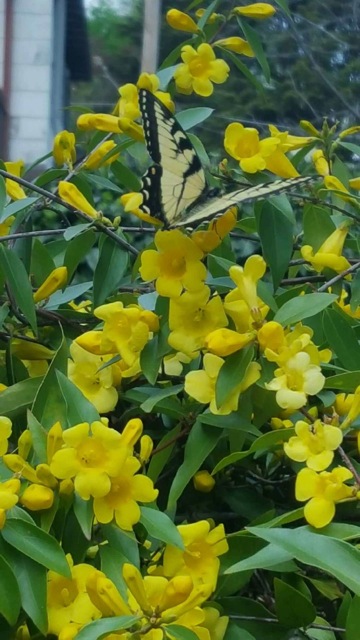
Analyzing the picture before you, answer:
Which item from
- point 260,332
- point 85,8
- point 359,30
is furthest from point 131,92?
point 85,8

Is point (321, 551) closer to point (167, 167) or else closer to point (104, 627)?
point (104, 627)

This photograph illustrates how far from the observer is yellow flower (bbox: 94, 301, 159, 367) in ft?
2.03

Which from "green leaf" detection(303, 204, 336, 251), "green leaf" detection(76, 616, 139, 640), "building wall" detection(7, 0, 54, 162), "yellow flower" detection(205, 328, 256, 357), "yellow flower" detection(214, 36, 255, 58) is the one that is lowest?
"building wall" detection(7, 0, 54, 162)

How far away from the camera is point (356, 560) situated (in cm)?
46

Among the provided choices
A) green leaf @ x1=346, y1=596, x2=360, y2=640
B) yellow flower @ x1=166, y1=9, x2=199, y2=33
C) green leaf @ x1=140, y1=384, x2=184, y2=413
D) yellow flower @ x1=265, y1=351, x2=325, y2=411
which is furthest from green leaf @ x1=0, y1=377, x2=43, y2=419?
yellow flower @ x1=166, y1=9, x2=199, y2=33

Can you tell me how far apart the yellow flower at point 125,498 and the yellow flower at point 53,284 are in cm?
27

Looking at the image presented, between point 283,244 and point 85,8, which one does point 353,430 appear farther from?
point 85,8

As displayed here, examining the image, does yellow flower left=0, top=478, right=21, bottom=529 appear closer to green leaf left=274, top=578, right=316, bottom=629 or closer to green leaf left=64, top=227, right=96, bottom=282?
green leaf left=274, top=578, right=316, bottom=629

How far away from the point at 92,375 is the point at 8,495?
6.5 inches

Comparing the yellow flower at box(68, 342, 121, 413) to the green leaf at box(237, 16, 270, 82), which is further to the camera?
the green leaf at box(237, 16, 270, 82)

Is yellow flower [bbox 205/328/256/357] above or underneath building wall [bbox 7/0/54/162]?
above

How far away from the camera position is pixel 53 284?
0.77 meters

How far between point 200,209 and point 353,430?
8.4 inches

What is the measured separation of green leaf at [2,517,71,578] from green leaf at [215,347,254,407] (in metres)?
0.15
